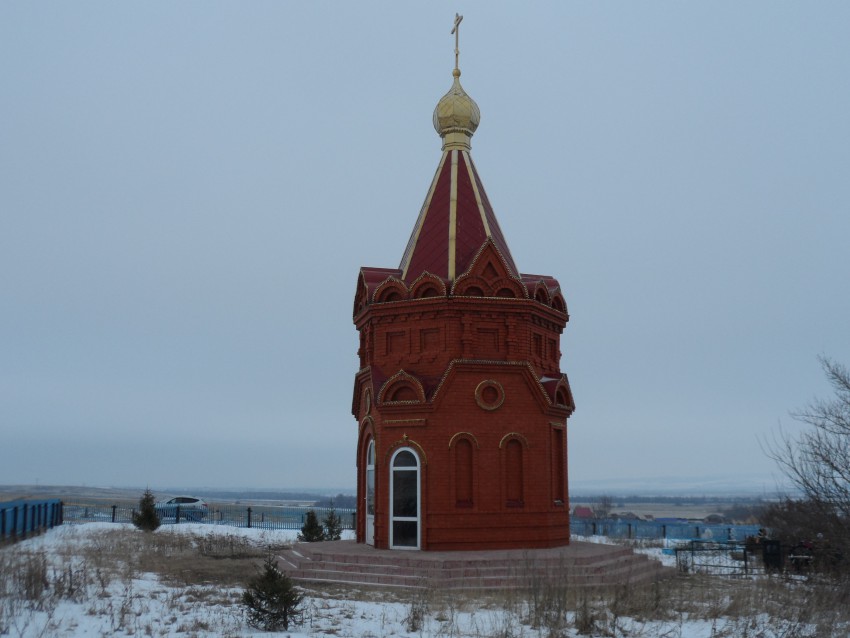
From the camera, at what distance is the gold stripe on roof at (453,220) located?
16703 mm

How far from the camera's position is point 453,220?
56.8ft

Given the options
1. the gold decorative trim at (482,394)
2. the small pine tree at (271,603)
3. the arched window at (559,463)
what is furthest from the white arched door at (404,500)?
the small pine tree at (271,603)

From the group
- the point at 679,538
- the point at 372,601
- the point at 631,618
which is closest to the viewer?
the point at 631,618

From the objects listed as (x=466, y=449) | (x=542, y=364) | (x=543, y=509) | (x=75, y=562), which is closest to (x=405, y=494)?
(x=466, y=449)

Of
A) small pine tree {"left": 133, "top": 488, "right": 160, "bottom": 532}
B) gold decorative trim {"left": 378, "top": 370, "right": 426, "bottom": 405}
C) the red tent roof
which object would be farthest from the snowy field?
small pine tree {"left": 133, "top": 488, "right": 160, "bottom": 532}

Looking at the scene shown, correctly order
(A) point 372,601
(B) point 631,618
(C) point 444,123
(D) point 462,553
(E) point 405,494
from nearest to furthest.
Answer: (B) point 631,618
(A) point 372,601
(D) point 462,553
(E) point 405,494
(C) point 444,123

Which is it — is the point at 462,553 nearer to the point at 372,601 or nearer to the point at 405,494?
the point at 405,494

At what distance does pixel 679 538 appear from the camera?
2697 centimetres

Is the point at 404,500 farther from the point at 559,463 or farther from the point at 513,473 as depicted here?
Result: the point at 559,463

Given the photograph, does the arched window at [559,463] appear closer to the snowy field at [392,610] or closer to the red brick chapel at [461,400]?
the red brick chapel at [461,400]

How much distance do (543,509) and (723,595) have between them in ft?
14.8

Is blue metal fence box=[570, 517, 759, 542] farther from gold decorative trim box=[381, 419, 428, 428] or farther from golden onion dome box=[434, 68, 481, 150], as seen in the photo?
golden onion dome box=[434, 68, 481, 150]

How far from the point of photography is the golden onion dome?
18578 millimetres

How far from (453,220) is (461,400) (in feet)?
12.8
